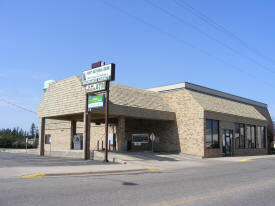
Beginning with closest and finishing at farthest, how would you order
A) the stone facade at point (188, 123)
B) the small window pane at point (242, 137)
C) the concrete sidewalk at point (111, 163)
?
the concrete sidewalk at point (111, 163) < the stone facade at point (188, 123) < the small window pane at point (242, 137)

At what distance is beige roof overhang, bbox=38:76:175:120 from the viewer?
25.5m

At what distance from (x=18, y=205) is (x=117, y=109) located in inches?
732

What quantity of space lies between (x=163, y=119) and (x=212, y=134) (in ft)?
16.8

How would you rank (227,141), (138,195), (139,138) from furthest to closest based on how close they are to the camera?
(139,138)
(227,141)
(138,195)

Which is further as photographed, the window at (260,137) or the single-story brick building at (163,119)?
the window at (260,137)

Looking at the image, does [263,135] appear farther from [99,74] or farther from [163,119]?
[99,74]

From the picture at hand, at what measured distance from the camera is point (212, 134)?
29844 mm

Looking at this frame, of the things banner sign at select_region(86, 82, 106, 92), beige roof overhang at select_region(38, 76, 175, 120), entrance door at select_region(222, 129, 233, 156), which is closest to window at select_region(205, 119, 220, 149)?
entrance door at select_region(222, 129, 233, 156)

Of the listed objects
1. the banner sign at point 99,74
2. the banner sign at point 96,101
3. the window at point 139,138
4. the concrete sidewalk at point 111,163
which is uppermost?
the banner sign at point 99,74

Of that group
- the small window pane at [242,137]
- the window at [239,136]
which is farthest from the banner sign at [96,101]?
the small window pane at [242,137]

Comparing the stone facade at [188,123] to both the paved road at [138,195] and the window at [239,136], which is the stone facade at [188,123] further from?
the paved road at [138,195]

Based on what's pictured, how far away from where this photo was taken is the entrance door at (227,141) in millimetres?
31703

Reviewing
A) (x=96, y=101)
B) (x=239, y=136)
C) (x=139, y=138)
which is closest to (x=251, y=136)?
(x=239, y=136)

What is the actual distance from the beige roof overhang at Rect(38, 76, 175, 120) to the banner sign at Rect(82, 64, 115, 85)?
1.44 m
